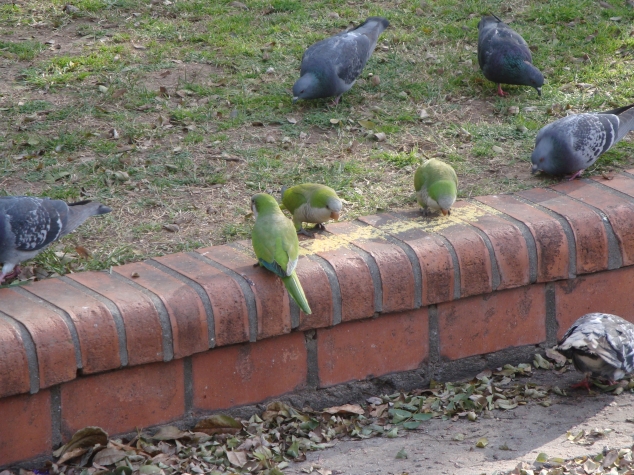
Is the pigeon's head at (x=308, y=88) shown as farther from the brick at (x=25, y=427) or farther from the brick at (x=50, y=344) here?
the brick at (x=25, y=427)

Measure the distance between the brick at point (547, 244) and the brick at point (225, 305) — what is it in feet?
4.40

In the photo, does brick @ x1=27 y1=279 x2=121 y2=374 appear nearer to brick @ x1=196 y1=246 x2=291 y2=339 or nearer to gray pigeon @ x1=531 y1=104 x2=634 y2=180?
brick @ x1=196 y1=246 x2=291 y2=339

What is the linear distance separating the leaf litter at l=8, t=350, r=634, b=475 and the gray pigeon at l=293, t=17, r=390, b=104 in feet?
7.33

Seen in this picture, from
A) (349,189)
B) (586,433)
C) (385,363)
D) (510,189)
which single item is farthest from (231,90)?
(586,433)

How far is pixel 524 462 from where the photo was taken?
289 cm

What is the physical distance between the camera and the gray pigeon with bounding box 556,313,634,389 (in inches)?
127

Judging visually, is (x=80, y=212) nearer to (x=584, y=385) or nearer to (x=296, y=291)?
(x=296, y=291)

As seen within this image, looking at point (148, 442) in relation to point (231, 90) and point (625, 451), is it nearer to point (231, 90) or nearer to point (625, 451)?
point (625, 451)

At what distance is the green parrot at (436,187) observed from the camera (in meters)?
3.51

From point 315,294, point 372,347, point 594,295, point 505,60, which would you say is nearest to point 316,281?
point 315,294

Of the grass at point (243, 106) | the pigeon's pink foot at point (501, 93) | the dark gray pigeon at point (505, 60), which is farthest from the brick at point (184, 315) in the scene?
the pigeon's pink foot at point (501, 93)

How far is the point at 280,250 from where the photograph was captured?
3010mm

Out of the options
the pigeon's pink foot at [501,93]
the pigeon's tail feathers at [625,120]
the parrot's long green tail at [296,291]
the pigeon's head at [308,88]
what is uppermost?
the pigeon's head at [308,88]

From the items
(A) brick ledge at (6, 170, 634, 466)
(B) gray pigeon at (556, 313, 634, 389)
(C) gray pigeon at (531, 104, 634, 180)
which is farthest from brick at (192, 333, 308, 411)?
(C) gray pigeon at (531, 104, 634, 180)
